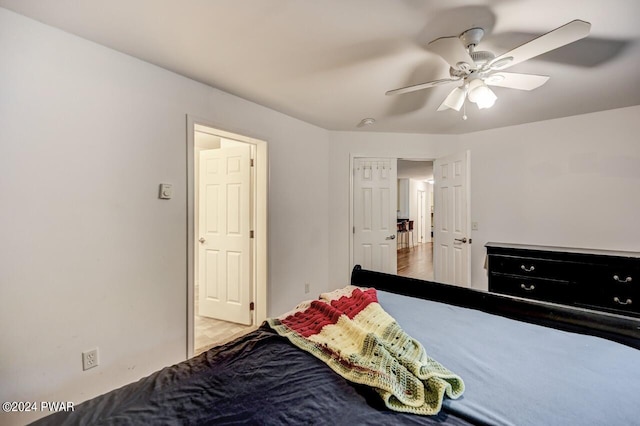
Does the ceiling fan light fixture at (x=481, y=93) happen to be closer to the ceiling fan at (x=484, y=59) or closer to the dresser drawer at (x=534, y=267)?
the ceiling fan at (x=484, y=59)

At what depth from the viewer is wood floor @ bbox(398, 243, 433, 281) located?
18.7ft

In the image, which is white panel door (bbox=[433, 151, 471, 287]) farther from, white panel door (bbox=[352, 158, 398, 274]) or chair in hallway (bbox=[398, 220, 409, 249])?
chair in hallway (bbox=[398, 220, 409, 249])

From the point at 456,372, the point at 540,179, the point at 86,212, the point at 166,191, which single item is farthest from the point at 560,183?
the point at 86,212

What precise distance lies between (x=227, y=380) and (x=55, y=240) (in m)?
1.38

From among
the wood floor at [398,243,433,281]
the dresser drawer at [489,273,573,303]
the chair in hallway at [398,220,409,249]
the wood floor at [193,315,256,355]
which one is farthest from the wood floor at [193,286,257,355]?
the chair in hallway at [398,220,409,249]

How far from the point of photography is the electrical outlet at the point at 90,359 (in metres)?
1.81

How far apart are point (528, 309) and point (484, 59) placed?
147 centimetres

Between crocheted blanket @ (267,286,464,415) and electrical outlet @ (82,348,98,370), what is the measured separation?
1.18 metres

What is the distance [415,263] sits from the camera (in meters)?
6.86

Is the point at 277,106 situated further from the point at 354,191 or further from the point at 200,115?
the point at 354,191

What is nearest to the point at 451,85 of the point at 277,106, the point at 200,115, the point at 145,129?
the point at 277,106

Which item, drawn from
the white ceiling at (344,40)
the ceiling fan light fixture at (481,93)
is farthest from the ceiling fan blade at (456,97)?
the white ceiling at (344,40)

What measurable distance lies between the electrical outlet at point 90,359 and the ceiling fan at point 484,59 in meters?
2.60

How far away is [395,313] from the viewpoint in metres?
1.77
